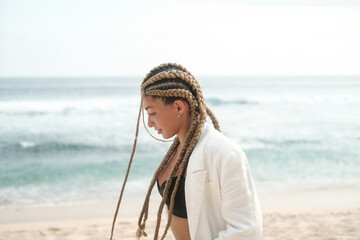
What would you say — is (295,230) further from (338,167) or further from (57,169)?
(57,169)

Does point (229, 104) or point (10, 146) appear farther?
point (229, 104)

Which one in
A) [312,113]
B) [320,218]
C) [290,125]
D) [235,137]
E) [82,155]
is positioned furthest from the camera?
[312,113]

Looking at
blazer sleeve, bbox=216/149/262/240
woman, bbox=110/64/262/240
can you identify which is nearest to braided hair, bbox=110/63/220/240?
woman, bbox=110/64/262/240

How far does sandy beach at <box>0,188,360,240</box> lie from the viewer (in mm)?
5406

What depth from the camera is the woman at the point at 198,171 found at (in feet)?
5.06

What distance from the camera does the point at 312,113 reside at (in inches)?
976

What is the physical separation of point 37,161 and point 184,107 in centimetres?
1073

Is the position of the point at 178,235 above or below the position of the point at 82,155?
above

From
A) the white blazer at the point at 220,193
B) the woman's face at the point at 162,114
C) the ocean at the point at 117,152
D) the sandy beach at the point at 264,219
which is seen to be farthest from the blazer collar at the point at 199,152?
the ocean at the point at 117,152

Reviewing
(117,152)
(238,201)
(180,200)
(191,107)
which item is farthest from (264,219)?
(117,152)

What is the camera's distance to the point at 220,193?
5.31 feet

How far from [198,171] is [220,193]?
0.12 m

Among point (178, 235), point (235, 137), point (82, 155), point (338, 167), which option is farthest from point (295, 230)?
point (235, 137)

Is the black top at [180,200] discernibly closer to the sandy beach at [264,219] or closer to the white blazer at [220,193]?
the white blazer at [220,193]
